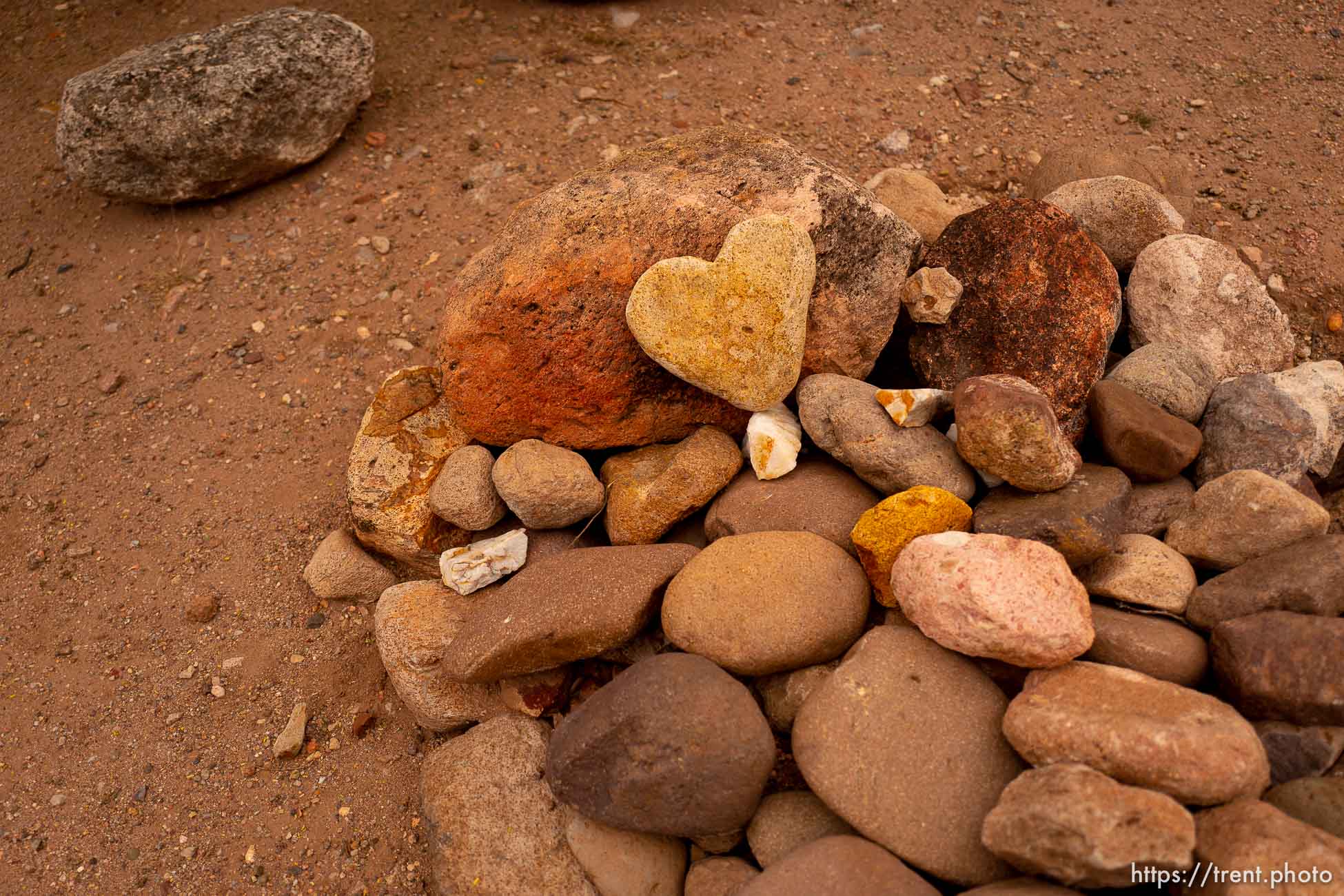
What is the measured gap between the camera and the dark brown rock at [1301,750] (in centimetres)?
214

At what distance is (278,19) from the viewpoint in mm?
4711

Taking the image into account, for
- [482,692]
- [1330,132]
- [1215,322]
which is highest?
[1330,132]

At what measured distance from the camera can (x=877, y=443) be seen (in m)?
2.80

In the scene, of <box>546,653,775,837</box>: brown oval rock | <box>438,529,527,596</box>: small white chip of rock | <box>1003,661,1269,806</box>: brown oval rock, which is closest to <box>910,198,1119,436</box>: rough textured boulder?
<box>1003,661,1269,806</box>: brown oval rock

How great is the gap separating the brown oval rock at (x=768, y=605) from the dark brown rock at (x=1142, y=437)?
2.82 feet

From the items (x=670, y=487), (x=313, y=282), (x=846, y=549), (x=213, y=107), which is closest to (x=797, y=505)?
(x=846, y=549)

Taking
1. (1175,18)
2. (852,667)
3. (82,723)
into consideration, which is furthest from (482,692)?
(1175,18)

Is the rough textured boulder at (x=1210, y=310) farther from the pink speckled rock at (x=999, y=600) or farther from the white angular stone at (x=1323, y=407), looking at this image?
the pink speckled rock at (x=999, y=600)

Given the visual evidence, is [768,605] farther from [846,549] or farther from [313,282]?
[313,282]

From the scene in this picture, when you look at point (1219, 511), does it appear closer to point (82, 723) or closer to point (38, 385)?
point (82, 723)

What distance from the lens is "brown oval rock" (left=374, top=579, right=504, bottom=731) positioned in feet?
9.34

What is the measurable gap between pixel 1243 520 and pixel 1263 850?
3.20ft

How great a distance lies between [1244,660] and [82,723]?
11.3ft

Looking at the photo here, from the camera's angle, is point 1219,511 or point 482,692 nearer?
point 1219,511
